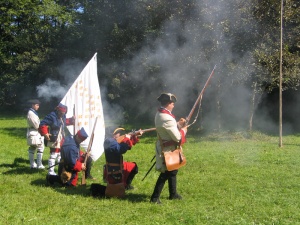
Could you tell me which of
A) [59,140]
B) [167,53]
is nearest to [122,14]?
[167,53]

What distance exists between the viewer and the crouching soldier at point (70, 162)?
8.78 m

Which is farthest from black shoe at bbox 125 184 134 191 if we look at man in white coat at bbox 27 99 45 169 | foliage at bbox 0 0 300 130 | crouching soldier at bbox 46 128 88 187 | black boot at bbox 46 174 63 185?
foliage at bbox 0 0 300 130

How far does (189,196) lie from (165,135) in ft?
4.47

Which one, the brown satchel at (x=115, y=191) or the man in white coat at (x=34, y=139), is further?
the man in white coat at (x=34, y=139)

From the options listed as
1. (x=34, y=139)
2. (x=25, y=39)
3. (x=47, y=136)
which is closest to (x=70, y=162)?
(x=47, y=136)

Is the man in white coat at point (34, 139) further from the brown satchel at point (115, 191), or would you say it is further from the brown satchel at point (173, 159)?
the brown satchel at point (173, 159)

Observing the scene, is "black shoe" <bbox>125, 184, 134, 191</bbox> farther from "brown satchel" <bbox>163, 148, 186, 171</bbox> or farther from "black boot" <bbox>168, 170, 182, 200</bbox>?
"brown satchel" <bbox>163, 148, 186, 171</bbox>

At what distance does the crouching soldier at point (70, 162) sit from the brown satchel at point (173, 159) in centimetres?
207

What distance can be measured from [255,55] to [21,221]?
1285 centimetres

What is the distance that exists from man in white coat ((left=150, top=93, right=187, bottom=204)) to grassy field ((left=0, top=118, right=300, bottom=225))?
0.34 meters

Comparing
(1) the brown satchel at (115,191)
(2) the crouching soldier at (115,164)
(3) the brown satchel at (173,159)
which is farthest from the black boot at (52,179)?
(3) the brown satchel at (173,159)

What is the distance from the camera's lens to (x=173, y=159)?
303 inches

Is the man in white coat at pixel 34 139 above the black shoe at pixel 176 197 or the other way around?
above

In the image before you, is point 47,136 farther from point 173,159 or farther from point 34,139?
point 173,159
